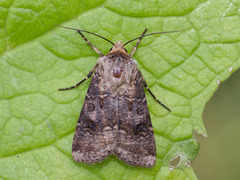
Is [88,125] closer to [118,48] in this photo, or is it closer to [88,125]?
[88,125]

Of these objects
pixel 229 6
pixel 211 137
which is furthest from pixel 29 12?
pixel 211 137

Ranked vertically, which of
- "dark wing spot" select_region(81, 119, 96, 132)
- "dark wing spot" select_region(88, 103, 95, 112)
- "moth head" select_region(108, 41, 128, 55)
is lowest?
"dark wing spot" select_region(81, 119, 96, 132)

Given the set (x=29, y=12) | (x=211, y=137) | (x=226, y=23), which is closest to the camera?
(x=29, y=12)

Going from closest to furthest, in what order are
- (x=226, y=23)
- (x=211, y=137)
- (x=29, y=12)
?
(x=29, y=12), (x=226, y=23), (x=211, y=137)

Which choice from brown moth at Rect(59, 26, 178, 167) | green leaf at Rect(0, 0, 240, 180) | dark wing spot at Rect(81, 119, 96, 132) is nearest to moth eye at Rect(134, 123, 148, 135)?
brown moth at Rect(59, 26, 178, 167)

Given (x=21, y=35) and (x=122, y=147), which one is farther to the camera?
(x=122, y=147)

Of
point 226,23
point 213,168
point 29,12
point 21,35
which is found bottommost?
point 213,168

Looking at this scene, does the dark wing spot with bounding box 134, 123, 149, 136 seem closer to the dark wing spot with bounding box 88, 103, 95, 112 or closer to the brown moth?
the brown moth

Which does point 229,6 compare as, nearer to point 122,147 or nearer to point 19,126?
point 122,147
